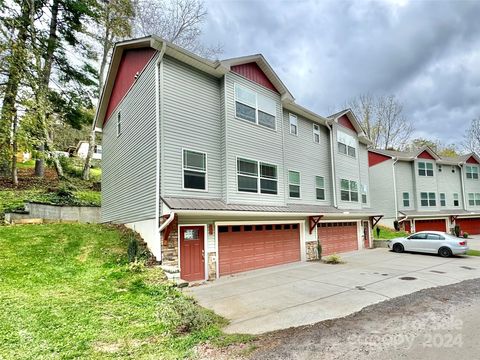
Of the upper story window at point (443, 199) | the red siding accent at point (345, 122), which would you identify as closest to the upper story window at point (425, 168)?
the upper story window at point (443, 199)

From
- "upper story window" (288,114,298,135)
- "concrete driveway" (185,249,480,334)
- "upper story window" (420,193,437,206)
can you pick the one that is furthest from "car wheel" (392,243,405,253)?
"upper story window" (420,193,437,206)

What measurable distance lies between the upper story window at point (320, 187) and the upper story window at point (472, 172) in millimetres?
27060

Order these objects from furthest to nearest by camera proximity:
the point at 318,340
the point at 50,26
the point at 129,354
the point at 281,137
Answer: the point at 50,26
the point at 281,137
the point at 318,340
the point at 129,354

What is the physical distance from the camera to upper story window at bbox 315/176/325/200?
19453mm

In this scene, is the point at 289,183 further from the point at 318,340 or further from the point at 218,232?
the point at 318,340

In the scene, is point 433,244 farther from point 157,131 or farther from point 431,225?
point 157,131

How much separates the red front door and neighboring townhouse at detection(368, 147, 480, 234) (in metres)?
Result: 24.3

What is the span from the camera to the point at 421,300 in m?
8.61

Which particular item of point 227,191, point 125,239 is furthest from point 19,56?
point 227,191

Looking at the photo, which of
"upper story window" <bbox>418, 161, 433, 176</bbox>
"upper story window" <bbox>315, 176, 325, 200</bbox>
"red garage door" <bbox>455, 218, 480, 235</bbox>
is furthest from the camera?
"red garage door" <bbox>455, 218, 480, 235</bbox>

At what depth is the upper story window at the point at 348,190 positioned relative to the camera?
21250 mm

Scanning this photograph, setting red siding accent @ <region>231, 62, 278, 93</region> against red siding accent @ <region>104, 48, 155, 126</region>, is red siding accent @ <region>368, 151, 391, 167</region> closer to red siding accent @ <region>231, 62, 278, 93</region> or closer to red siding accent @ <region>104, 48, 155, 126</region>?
red siding accent @ <region>231, 62, 278, 93</region>

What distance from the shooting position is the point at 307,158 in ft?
61.8

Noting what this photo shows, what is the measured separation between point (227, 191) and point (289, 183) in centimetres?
554
